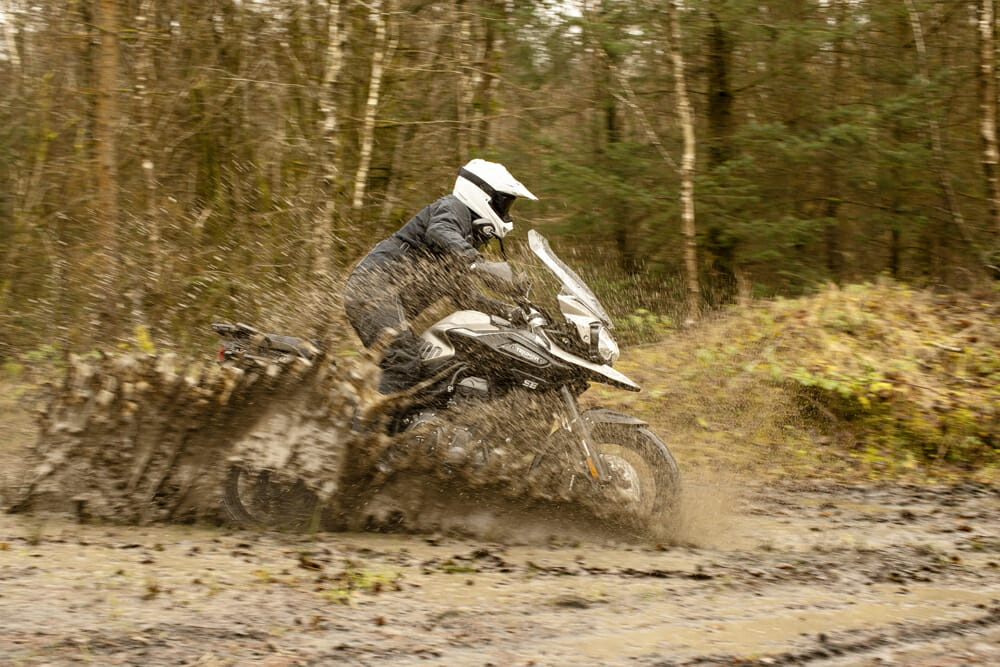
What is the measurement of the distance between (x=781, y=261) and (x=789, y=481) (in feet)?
13.8

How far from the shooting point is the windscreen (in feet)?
17.2

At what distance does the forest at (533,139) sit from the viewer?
1019 centimetres

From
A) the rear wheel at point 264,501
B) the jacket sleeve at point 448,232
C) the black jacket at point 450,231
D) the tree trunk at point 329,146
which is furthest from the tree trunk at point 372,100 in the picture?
the rear wheel at point 264,501

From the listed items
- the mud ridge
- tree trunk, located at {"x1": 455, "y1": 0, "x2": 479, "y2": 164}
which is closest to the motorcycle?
the mud ridge

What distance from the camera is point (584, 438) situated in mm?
5055

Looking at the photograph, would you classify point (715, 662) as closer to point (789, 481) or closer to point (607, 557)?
point (607, 557)

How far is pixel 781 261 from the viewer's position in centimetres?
1066

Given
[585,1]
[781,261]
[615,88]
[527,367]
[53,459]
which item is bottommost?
[53,459]

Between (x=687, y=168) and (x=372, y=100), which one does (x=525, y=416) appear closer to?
(x=687, y=168)

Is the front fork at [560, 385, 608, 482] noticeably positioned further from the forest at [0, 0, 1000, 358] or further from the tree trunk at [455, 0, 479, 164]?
the tree trunk at [455, 0, 479, 164]

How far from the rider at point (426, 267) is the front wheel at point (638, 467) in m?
0.96

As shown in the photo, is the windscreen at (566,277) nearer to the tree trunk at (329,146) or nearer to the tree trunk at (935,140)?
the tree trunk at (329,146)

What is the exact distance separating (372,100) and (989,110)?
292 inches

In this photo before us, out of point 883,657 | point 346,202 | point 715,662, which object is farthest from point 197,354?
point 346,202
